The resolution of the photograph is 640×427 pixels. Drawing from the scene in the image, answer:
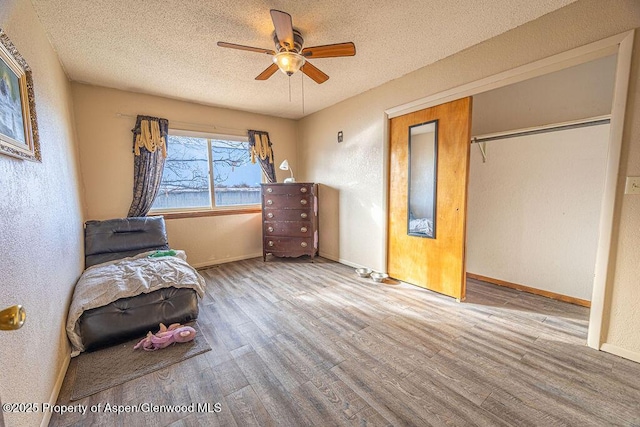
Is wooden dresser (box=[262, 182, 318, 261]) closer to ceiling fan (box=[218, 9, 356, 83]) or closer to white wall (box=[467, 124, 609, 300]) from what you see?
ceiling fan (box=[218, 9, 356, 83])

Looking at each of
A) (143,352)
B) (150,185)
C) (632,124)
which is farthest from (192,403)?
(632,124)

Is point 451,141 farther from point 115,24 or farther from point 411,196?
point 115,24

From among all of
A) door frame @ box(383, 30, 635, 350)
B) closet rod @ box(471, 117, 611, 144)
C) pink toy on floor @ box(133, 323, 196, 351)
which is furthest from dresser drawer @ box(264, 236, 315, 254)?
door frame @ box(383, 30, 635, 350)

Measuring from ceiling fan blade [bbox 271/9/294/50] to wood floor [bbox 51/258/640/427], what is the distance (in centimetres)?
221

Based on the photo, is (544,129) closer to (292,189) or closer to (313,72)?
Answer: (313,72)

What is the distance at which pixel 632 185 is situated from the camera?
65.0 inches

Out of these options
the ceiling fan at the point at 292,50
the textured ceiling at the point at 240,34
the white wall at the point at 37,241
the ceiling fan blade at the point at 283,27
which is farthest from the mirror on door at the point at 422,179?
the white wall at the point at 37,241

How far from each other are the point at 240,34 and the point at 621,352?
11.8 feet

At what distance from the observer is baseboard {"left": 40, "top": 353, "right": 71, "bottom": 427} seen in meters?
1.29

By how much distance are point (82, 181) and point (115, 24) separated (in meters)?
1.91

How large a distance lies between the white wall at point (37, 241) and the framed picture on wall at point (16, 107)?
77mm

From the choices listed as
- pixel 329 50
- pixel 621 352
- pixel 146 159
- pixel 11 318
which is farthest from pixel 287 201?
pixel 621 352

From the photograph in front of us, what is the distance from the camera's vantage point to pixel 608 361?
1.70 meters

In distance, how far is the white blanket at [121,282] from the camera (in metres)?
1.85
